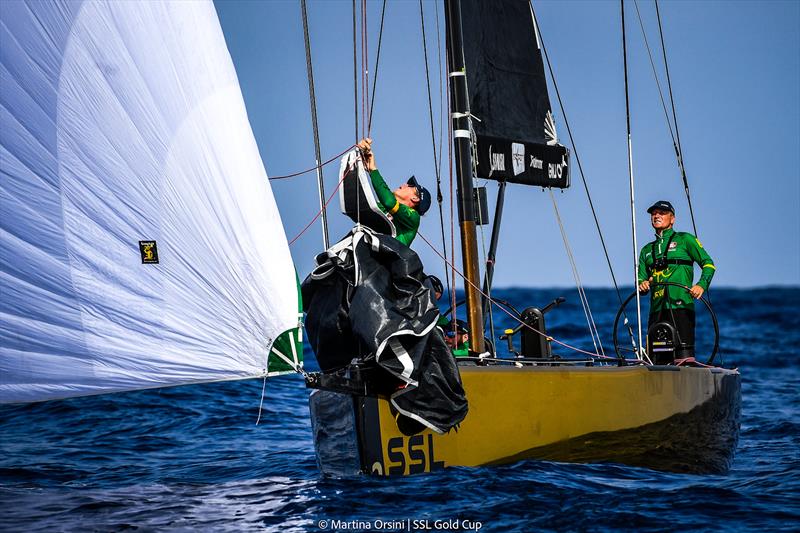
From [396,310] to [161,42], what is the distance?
2.02 m

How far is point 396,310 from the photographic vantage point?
601 cm

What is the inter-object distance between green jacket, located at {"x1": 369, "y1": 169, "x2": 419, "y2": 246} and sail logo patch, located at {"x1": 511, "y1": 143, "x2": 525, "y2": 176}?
6.36 ft

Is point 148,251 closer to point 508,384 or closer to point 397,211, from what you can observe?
point 397,211

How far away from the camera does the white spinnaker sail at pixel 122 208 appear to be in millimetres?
5230

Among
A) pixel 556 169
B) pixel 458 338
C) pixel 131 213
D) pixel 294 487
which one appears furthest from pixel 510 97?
pixel 131 213

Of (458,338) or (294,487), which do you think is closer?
(294,487)

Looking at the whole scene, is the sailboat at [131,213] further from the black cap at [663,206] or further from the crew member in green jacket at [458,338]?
the black cap at [663,206]

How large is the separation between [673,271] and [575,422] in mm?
2012

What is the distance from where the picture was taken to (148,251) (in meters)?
5.36

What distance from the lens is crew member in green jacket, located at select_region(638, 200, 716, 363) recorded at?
8.43 m

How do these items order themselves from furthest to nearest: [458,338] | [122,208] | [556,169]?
[556,169], [458,338], [122,208]

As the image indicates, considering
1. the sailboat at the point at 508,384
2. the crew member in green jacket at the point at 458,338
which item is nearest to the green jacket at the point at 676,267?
the sailboat at the point at 508,384

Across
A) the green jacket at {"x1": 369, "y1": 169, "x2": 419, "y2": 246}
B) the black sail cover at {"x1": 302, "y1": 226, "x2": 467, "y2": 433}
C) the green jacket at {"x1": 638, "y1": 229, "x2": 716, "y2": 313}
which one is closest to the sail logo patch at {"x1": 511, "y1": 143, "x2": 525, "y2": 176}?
the green jacket at {"x1": 638, "y1": 229, "x2": 716, "y2": 313}

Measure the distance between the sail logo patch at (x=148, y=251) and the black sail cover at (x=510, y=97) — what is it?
3.43 m
